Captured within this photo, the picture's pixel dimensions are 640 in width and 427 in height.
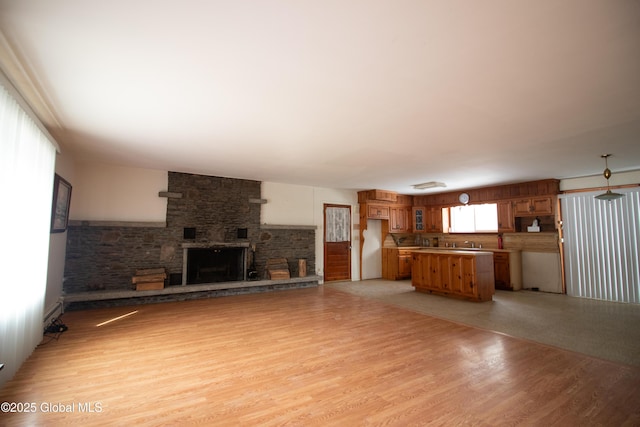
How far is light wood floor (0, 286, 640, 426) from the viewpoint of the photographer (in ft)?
6.43

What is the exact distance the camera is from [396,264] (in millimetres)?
8203

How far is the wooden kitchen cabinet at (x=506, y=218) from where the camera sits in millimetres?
6832

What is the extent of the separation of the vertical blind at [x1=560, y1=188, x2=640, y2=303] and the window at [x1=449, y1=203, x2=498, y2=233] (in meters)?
1.47

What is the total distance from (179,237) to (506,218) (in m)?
7.79

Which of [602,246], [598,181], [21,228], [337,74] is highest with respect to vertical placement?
[337,74]

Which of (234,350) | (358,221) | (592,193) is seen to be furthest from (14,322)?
(592,193)

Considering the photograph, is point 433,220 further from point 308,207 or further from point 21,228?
point 21,228

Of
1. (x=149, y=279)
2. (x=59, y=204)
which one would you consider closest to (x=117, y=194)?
(x=59, y=204)

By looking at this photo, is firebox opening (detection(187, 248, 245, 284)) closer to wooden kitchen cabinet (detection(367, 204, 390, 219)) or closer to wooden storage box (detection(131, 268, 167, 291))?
wooden storage box (detection(131, 268, 167, 291))

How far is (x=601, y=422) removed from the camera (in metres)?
1.90

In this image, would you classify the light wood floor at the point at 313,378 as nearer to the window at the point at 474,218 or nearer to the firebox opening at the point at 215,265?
the firebox opening at the point at 215,265

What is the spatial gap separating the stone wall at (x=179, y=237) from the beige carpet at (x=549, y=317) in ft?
7.33

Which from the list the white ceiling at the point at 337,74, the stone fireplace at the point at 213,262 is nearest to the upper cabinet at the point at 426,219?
the white ceiling at the point at 337,74

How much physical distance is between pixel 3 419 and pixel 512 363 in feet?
13.9
